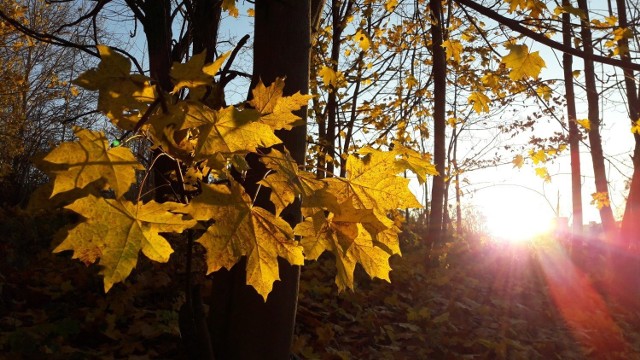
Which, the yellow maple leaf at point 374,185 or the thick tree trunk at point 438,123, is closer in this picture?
the yellow maple leaf at point 374,185

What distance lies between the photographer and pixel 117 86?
87cm

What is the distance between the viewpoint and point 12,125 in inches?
467

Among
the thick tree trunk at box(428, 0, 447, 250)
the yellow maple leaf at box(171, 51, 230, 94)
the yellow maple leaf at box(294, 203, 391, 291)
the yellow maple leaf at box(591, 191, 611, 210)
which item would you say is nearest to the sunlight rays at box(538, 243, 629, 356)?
the yellow maple leaf at box(591, 191, 611, 210)

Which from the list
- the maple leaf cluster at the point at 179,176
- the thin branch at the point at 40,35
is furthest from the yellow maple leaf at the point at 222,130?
the thin branch at the point at 40,35

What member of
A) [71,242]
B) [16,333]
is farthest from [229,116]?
[16,333]

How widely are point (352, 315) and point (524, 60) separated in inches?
126

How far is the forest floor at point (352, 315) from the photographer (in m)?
2.98

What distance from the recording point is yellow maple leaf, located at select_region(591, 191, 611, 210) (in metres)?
7.62

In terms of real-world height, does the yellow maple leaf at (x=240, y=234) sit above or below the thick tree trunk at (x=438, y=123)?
below

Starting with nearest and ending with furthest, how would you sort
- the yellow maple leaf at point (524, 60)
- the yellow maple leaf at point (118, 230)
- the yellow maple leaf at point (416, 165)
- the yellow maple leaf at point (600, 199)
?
the yellow maple leaf at point (118, 230) → the yellow maple leaf at point (416, 165) → the yellow maple leaf at point (524, 60) → the yellow maple leaf at point (600, 199)

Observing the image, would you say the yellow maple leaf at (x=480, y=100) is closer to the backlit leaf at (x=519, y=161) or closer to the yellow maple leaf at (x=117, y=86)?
the backlit leaf at (x=519, y=161)

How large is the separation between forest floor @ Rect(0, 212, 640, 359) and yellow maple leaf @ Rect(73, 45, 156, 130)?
2.23 metres

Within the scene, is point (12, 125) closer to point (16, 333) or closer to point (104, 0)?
point (16, 333)

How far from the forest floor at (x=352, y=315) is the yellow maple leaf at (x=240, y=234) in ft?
7.03
